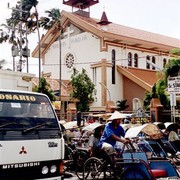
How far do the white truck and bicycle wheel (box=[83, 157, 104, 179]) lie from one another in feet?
7.52

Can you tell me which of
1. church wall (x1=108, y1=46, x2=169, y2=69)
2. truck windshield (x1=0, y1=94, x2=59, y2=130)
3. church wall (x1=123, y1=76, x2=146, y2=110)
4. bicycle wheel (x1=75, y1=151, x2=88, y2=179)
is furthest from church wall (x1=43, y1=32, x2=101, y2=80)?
truck windshield (x1=0, y1=94, x2=59, y2=130)

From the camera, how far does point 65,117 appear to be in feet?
99.8

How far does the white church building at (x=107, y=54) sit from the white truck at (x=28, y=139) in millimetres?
26506

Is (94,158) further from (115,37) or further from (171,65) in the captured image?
(115,37)

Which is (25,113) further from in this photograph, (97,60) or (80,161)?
(97,60)

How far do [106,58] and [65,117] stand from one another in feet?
24.5

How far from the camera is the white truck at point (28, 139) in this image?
18.5 feet

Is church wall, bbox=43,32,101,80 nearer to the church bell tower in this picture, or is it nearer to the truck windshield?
the church bell tower

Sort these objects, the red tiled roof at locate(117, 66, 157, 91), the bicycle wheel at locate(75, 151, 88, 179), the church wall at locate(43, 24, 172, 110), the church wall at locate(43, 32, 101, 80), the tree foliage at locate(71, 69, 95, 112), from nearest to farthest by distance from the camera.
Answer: the bicycle wheel at locate(75, 151, 88, 179), the tree foliage at locate(71, 69, 95, 112), the red tiled roof at locate(117, 66, 157, 91), the church wall at locate(43, 24, 172, 110), the church wall at locate(43, 32, 101, 80)

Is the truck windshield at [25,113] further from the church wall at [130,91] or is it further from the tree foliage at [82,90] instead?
the church wall at [130,91]

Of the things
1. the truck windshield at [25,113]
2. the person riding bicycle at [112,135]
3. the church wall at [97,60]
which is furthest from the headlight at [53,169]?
the church wall at [97,60]

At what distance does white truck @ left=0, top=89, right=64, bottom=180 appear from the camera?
18.5 ft

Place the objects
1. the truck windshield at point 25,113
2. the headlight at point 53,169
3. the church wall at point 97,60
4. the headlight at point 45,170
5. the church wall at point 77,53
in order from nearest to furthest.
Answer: the truck windshield at point 25,113, the headlight at point 45,170, the headlight at point 53,169, the church wall at point 97,60, the church wall at point 77,53

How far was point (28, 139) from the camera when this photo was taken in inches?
230
